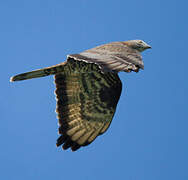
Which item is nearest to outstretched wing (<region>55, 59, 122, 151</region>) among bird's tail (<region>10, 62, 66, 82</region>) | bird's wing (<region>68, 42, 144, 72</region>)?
bird's tail (<region>10, 62, 66, 82</region>)

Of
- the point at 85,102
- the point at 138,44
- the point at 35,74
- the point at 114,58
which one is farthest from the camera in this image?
the point at 138,44

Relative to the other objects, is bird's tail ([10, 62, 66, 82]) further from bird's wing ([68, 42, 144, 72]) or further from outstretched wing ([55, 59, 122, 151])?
bird's wing ([68, 42, 144, 72])

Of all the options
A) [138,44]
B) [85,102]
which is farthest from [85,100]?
[138,44]

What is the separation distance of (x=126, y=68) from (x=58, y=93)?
7.86 ft

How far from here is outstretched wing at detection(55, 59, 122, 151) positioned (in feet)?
25.2

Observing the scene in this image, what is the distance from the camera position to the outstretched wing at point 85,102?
767 cm

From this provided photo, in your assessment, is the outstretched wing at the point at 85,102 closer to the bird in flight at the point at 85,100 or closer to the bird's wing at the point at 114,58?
the bird in flight at the point at 85,100

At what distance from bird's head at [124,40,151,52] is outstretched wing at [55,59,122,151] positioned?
0.68 metres

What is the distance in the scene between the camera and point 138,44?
818cm

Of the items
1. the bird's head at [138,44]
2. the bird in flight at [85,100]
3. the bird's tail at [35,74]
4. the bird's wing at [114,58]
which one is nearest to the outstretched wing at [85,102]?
the bird in flight at [85,100]

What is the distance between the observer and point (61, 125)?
25.3 ft

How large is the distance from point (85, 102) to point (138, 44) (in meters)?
1.38

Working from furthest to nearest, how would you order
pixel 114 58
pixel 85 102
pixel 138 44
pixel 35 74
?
1. pixel 138 44
2. pixel 85 102
3. pixel 35 74
4. pixel 114 58

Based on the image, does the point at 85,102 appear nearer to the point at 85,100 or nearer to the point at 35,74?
the point at 85,100
